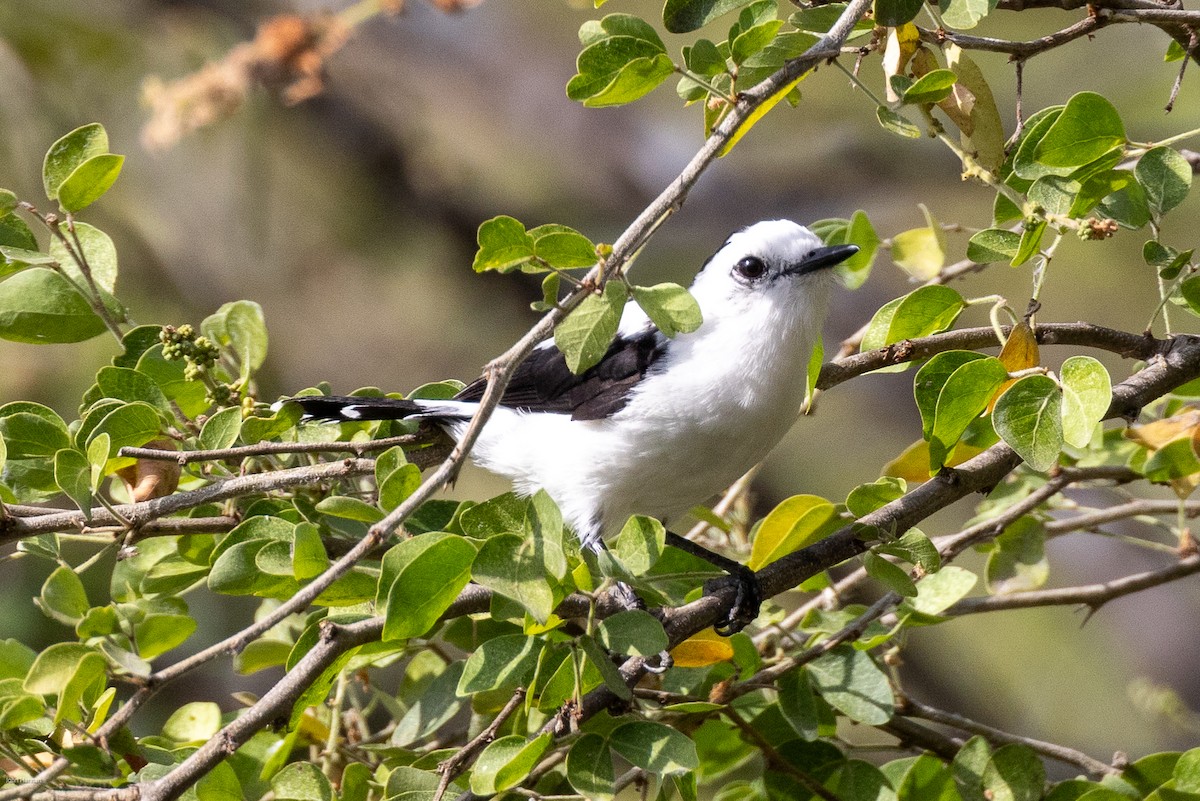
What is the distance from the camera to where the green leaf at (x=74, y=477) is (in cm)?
157

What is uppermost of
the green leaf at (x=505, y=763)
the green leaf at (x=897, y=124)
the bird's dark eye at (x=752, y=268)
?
the green leaf at (x=897, y=124)

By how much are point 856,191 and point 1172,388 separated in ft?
15.4

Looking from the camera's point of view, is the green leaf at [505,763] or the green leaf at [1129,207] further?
the green leaf at [1129,207]

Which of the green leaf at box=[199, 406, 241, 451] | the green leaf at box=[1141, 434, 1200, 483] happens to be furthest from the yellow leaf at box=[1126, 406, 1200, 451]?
the green leaf at box=[199, 406, 241, 451]

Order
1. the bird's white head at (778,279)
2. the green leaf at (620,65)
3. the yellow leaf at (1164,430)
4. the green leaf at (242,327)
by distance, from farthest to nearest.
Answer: the bird's white head at (778,279) < the green leaf at (242,327) < the yellow leaf at (1164,430) < the green leaf at (620,65)

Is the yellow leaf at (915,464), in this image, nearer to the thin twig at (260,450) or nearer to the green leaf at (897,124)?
the green leaf at (897,124)

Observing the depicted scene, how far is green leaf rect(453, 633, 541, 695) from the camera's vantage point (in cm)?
151

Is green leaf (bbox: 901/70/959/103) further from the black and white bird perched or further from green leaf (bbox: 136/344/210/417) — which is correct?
green leaf (bbox: 136/344/210/417)

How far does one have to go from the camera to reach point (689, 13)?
5.31 feet

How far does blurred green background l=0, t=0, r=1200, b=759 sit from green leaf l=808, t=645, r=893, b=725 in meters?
3.40

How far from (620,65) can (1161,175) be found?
816mm

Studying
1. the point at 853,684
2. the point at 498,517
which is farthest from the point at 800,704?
the point at 498,517

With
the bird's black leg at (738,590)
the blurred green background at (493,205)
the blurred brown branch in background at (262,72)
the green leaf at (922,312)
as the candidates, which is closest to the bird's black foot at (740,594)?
the bird's black leg at (738,590)

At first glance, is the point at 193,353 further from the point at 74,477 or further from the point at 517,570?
the point at 517,570
